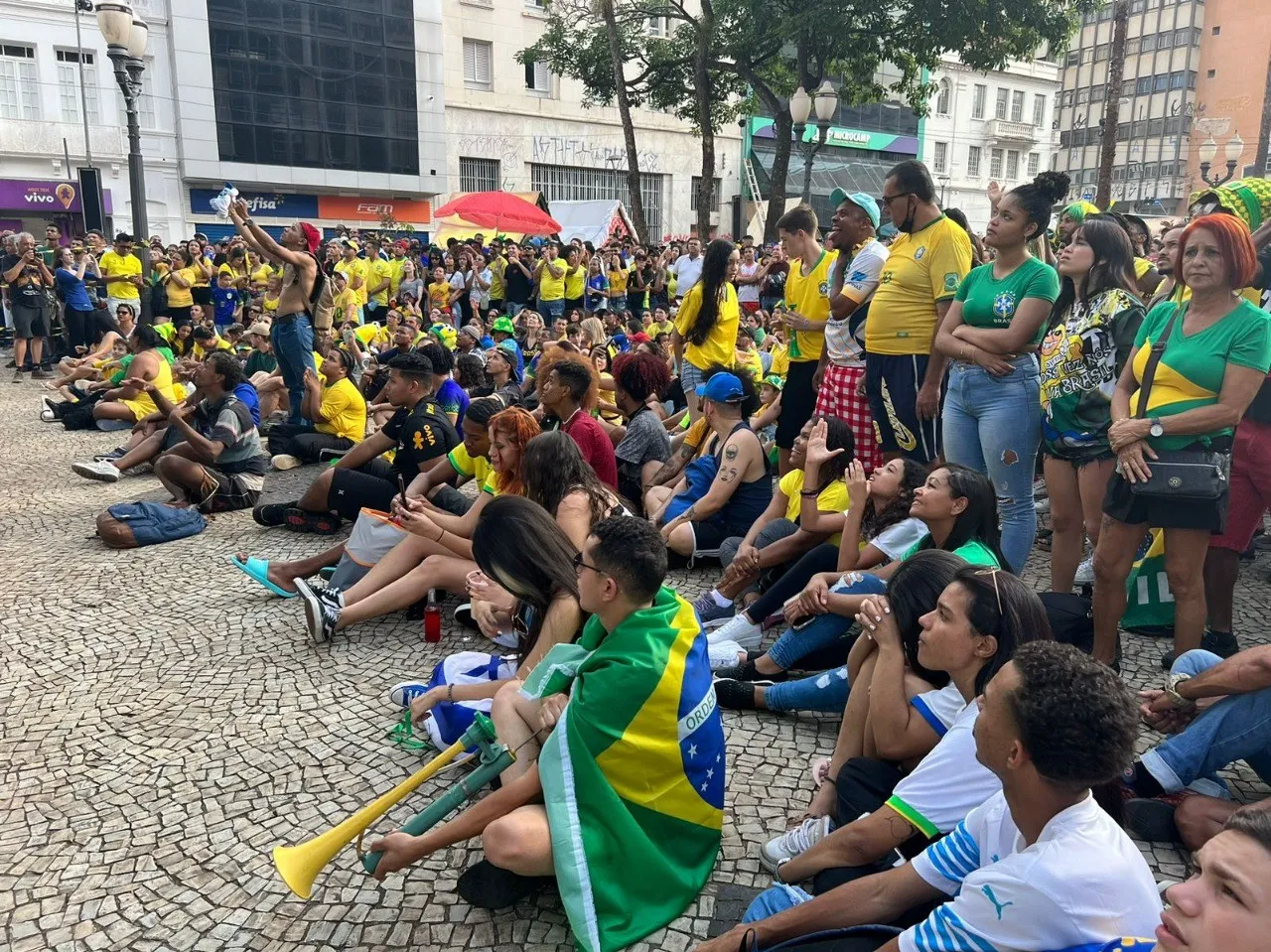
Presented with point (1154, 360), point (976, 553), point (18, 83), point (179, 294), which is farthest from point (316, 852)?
point (18, 83)

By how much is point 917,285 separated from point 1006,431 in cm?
90

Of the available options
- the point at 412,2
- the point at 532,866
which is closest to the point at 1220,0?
the point at 412,2

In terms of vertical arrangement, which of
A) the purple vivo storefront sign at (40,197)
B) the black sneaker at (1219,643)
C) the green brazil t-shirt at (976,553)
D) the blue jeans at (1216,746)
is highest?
the purple vivo storefront sign at (40,197)

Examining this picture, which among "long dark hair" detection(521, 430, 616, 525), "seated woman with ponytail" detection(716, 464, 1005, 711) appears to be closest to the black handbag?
"seated woman with ponytail" detection(716, 464, 1005, 711)

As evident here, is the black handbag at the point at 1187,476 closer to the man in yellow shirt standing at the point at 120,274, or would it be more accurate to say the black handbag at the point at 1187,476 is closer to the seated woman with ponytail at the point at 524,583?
the seated woman with ponytail at the point at 524,583

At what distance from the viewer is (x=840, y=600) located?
3.73 meters

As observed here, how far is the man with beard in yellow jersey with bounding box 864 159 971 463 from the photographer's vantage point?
180 inches

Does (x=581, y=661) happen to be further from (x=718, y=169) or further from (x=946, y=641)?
(x=718, y=169)

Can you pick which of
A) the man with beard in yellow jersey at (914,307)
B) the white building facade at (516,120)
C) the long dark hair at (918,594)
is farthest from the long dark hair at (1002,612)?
the white building facade at (516,120)

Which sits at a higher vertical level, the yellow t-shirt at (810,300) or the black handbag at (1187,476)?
the yellow t-shirt at (810,300)

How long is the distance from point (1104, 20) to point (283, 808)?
233ft

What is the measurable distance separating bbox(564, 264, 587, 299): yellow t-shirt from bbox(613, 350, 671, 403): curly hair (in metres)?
10.1

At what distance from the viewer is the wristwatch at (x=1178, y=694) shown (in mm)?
3029

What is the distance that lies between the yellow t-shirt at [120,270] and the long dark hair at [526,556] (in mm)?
13944
